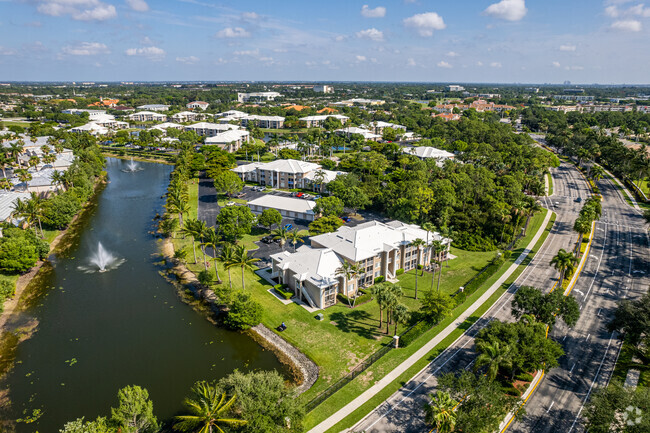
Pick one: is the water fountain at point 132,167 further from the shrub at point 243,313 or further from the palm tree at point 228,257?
the shrub at point 243,313

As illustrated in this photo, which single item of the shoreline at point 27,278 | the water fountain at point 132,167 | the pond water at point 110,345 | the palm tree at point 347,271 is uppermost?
the water fountain at point 132,167

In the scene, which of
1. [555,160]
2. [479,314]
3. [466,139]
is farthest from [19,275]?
[466,139]

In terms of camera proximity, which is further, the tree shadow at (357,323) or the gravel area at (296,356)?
the tree shadow at (357,323)

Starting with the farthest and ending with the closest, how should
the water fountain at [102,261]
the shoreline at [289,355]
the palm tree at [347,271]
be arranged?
the water fountain at [102,261] < the palm tree at [347,271] < the shoreline at [289,355]

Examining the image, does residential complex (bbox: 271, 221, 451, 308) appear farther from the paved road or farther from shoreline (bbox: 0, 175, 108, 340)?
shoreline (bbox: 0, 175, 108, 340)

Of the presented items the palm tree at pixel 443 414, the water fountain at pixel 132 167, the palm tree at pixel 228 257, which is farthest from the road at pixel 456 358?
the water fountain at pixel 132 167

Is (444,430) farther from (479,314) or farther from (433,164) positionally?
(433,164)
